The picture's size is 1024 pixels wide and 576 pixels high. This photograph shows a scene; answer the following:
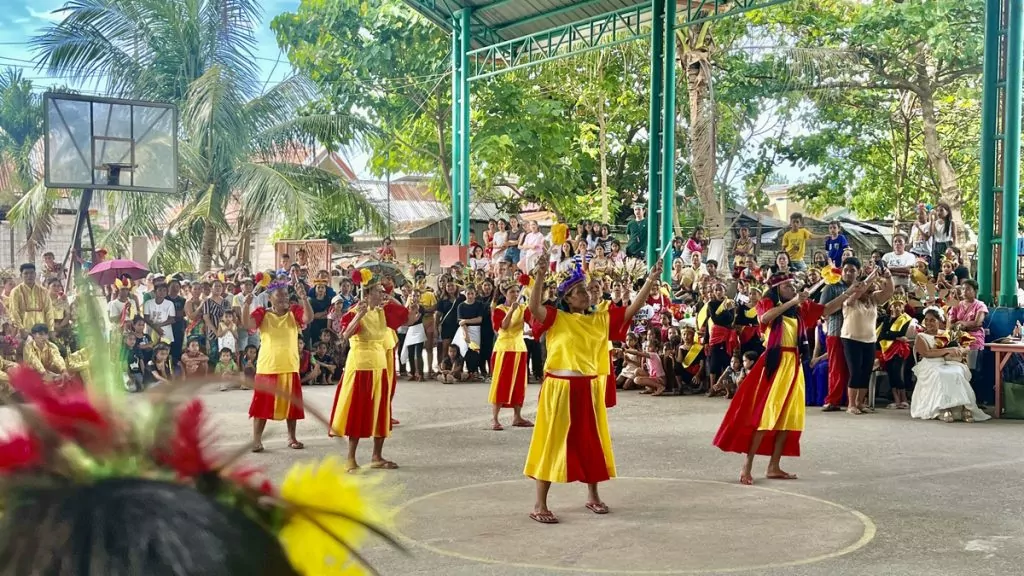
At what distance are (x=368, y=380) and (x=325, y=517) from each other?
7.34 metres

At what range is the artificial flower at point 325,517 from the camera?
1081 millimetres

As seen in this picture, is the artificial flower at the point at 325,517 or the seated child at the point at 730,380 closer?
the artificial flower at the point at 325,517

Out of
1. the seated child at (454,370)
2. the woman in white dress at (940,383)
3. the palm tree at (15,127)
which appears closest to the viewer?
the woman in white dress at (940,383)

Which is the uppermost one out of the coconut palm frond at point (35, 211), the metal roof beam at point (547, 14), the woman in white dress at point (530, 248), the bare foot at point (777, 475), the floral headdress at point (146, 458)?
the metal roof beam at point (547, 14)

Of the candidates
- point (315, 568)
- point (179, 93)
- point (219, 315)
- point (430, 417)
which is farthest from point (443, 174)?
point (315, 568)

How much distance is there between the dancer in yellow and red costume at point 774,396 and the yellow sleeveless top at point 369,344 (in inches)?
112

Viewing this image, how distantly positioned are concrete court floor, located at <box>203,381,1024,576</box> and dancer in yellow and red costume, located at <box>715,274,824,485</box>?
0.28 meters

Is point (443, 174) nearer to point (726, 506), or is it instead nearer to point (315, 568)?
point (726, 506)

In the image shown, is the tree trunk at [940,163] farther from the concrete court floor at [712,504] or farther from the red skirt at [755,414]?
the red skirt at [755,414]

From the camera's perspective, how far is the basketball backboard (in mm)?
13102

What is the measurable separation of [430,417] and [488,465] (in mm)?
3134

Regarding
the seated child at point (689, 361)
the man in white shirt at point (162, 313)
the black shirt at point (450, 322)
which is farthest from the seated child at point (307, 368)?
the seated child at point (689, 361)

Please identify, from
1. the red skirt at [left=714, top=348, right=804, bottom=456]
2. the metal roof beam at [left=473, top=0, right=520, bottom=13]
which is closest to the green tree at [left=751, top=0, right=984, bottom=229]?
the metal roof beam at [left=473, top=0, right=520, bottom=13]

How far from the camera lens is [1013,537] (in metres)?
→ 6.09
